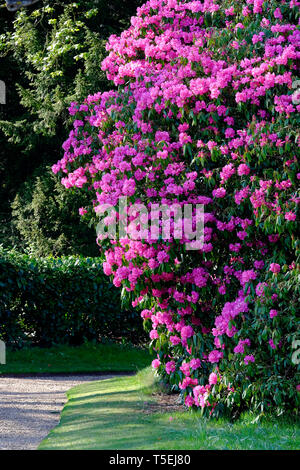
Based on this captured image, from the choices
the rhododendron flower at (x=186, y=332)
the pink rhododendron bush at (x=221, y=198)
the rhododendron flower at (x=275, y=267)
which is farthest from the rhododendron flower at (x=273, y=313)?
the rhododendron flower at (x=186, y=332)

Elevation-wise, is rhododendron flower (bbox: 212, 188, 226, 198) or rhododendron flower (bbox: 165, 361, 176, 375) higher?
rhododendron flower (bbox: 212, 188, 226, 198)

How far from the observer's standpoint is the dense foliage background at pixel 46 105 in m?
18.2

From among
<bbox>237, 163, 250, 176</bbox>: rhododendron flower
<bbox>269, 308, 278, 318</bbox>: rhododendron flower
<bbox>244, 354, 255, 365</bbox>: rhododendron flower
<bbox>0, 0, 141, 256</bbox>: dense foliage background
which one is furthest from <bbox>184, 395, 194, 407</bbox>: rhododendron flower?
<bbox>0, 0, 141, 256</bbox>: dense foliage background

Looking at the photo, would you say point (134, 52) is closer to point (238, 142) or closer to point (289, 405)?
point (238, 142)

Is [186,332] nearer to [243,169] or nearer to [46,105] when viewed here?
[243,169]

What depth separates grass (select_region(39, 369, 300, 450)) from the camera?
558cm

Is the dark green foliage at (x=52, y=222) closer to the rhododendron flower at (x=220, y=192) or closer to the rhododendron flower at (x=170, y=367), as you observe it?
the rhododendron flower at (x=170, y=367)

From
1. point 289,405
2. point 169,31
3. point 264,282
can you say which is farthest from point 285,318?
point 169,31

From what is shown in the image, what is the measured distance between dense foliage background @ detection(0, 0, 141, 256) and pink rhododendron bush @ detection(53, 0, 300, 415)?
10.2 meters

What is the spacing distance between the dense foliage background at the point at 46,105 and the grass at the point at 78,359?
5.02 metres

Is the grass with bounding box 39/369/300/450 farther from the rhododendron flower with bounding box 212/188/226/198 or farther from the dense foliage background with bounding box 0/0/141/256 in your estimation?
the dense foliage background with bounding box 0/0/141/256

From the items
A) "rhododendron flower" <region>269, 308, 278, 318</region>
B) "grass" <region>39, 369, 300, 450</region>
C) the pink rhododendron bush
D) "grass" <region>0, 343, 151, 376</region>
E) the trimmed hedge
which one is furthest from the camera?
the trimmed hedge

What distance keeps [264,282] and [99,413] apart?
240cm

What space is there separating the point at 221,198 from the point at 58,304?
275 inches
